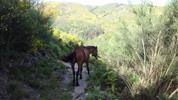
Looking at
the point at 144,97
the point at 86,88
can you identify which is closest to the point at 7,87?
the point at 86,88

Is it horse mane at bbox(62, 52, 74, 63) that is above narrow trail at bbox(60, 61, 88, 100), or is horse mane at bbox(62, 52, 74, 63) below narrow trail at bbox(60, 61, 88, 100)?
above

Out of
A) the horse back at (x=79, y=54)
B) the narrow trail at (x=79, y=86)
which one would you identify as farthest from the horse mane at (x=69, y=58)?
the narrow trail at (x=79, y=86)

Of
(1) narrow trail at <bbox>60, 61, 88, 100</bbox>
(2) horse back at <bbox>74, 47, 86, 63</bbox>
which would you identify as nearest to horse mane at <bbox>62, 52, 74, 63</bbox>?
(2) horse back at <bbox>74, 47, 86, 63</bbox>

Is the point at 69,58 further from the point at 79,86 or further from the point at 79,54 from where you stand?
the point at 79,86

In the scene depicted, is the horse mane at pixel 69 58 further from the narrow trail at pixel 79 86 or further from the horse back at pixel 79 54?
the narrow trail at pixel 79 86

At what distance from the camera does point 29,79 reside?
15.4m

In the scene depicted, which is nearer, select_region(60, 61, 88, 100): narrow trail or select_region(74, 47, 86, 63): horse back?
select_region(60, 61, 88, 100): narrow trail

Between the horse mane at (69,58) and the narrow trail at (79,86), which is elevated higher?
the horse mane at (69,58)

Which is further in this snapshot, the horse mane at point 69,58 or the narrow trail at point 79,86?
the horse mane at point 69,58

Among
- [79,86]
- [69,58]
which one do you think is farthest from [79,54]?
[79,86]

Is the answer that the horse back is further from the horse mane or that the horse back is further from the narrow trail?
the narrow trail

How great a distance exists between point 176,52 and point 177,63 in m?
0.43

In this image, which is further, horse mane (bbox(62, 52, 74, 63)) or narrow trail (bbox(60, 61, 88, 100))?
horse mane (bbox(62, 52, 74, 63))

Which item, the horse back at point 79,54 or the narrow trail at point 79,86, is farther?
the horse back at point 79,54
